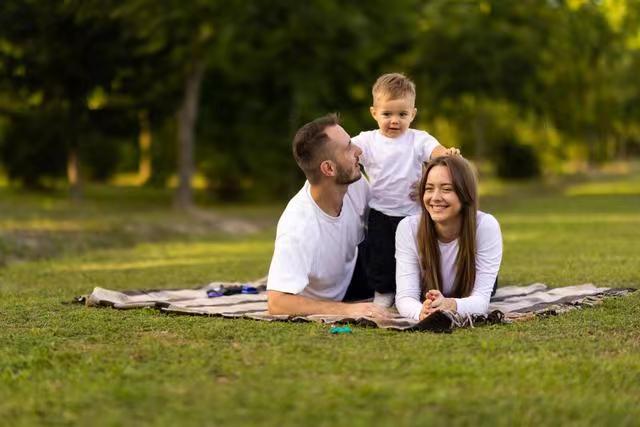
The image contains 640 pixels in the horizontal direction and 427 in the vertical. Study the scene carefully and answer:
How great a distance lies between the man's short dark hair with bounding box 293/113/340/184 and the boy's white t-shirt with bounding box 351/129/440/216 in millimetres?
754

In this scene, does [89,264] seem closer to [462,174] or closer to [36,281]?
[36,281]

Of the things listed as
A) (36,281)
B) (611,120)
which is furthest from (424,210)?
(611,120)

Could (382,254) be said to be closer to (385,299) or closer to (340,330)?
(385,299)

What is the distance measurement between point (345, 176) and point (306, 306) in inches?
39.3

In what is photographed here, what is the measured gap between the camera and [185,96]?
85.0 ft

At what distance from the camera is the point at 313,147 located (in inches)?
307

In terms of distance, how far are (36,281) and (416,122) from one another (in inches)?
836

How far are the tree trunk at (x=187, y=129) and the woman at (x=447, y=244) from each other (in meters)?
18.3

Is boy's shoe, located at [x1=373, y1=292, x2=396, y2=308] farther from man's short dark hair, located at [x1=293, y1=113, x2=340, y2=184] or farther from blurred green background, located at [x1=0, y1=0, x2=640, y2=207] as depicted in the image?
blurred green background, located at [x1=0, y1=0, x2=640, y2=207]

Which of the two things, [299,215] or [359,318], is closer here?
[359,318]

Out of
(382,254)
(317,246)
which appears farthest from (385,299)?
(317,246)

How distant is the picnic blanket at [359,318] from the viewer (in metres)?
7.09

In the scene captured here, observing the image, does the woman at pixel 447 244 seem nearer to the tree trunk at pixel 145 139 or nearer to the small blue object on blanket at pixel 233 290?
the small blue object on blanket at pixel 233 290

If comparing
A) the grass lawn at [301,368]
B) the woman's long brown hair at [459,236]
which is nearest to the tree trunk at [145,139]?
the grass lawn at [301,368]
